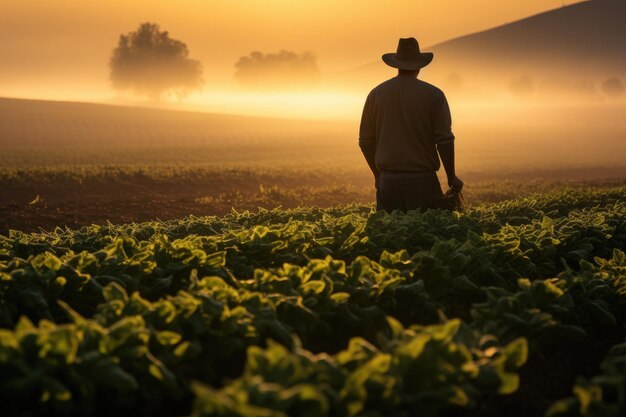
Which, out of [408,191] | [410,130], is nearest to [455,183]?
[408,191]

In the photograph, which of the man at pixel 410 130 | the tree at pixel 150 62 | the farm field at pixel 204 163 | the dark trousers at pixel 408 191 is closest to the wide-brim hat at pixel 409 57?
the man at pixel 410 130

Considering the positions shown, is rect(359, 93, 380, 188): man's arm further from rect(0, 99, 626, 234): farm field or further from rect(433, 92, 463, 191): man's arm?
rect(0, 99, 626, 234): farm field

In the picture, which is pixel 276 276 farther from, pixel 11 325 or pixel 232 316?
pixel 11 325

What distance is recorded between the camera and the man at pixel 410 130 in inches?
352

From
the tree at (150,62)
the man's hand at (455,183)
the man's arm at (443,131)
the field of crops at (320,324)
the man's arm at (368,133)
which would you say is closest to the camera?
the field of crops at (320,324)

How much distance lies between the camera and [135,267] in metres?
5.75

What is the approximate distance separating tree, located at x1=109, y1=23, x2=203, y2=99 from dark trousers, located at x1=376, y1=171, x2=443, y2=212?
123 metres

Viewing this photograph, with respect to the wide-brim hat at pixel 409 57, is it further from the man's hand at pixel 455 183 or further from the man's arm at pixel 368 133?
the man's hand at pixel 455 183

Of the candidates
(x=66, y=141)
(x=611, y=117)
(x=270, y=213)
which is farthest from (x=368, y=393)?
(x=611, y=117)

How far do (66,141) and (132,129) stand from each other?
11.5 meters

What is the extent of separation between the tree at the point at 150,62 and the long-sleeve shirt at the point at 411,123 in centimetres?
12302

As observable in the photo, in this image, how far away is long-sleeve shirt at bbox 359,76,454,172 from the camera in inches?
351

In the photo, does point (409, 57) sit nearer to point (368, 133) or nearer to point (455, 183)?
point (368, 133)

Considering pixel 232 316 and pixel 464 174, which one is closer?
pixel 232 316
